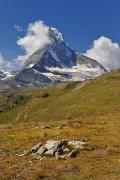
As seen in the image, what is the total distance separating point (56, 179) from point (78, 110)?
131m

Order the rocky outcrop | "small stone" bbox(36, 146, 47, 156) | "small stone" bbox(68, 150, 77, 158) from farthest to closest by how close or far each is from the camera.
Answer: "small stone" bbox(36, 146, 47, 156) → the rocky outcrop → "small stone" bbox(68, 150, 77, 158)

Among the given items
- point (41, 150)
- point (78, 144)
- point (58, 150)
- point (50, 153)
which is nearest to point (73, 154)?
point (58, 150)

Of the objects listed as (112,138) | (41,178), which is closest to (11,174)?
(41,178)

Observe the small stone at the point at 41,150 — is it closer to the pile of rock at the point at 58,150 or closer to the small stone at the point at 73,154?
the pile of rock at the point at 58,150

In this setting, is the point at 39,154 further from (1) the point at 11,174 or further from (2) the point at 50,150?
(1) the point at 11,174

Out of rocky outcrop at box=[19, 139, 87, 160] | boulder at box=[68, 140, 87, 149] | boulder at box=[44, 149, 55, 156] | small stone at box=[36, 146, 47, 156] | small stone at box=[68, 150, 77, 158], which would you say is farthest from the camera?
boulder at box=[68, 140, 87, 149]

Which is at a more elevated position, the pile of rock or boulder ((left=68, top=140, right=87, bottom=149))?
boulder ((left=68, top=140, right=87, bottom=149))

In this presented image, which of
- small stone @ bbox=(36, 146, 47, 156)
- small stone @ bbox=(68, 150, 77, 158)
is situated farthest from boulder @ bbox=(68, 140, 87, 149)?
small stone @ bbox=(36, 146, 47, 156)

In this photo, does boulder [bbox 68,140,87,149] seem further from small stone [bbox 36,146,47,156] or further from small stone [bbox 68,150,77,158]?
small stone [bbox 36,146,47,156]

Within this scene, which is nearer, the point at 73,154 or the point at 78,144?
the point at 73,154

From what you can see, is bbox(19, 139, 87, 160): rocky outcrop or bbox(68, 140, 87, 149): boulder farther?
bbox(68, 140, 87, 149): boulder

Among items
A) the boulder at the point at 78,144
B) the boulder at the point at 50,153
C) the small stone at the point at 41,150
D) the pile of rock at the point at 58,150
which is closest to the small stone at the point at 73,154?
Answer: the pile of rock at the point at 58,150

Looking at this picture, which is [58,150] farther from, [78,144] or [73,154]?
[78,144]

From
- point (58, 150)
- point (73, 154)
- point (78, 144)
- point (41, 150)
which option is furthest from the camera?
point (78, 144)
